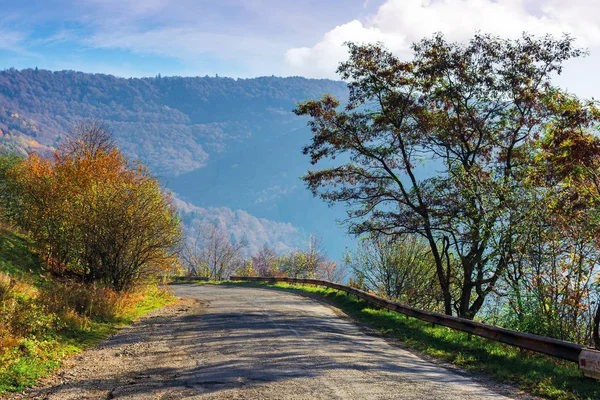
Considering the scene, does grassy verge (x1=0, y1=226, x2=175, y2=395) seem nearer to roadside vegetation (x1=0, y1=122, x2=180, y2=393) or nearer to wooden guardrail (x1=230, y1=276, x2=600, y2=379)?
roadside vegetation (x1=0, y1=122, x2=180, y2=393)

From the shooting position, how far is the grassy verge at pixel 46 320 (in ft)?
27.2

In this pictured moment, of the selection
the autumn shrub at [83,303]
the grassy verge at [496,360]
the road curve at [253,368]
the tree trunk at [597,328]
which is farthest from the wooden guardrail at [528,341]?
the autumn shrub at [83,303]

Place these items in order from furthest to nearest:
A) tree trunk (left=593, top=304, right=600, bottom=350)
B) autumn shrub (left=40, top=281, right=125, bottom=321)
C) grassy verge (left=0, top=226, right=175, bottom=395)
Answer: autumn shrub (left=40, top=281, right=125, bottom=321) → tree trunk (left=593, top=304, right=600, bottom=350) → grassy verge (left=0, top=226, right=175, bottom=395)

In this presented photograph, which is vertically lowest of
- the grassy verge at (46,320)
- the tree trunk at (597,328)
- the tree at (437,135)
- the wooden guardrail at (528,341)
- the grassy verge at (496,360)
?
the grassy verge at (46,320)

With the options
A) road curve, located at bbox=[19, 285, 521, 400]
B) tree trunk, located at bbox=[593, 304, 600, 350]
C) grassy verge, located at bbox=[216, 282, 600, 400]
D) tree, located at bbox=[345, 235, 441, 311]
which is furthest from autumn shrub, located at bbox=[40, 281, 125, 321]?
tree, located at bbox=[345, 235, 441, 311]

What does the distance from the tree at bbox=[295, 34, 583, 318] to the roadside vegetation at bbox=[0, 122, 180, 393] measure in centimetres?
736

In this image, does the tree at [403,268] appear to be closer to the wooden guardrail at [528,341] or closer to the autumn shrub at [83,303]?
the wooden guardrail at [528,341]

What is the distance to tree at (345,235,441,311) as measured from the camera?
27.3 m

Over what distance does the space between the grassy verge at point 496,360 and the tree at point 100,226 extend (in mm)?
8909

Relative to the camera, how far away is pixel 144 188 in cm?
1878

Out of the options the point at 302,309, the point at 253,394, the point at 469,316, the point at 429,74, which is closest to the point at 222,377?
the point at 253,394

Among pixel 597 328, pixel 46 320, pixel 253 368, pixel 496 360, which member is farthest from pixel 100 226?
pixel 597 328

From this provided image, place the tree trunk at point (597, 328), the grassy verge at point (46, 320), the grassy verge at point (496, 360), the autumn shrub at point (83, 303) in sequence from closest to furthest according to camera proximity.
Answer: the grassy verge at point (496, 360)
the grassy verge at point (46, 320)
the tree trunk at point (597, 328)
the autumn shrub at point (83, 303)

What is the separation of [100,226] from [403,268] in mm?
16295
